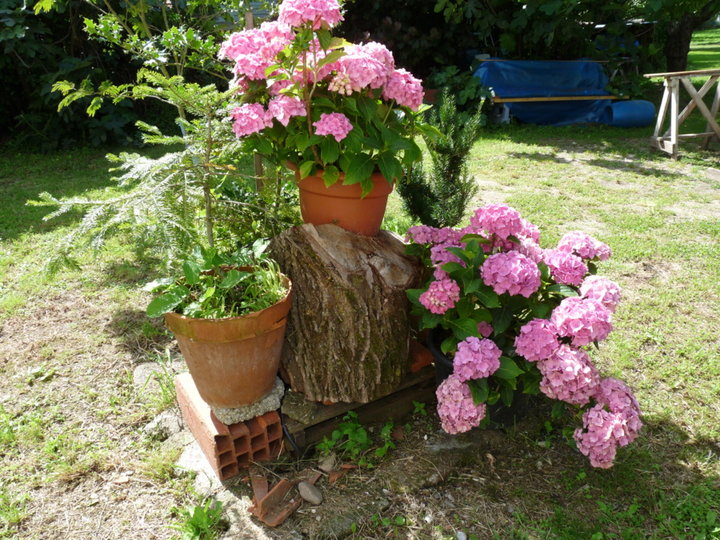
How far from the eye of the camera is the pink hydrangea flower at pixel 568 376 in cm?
178

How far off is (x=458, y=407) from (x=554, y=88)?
803 centimetres

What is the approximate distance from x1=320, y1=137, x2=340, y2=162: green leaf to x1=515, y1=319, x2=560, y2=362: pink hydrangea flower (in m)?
0.95

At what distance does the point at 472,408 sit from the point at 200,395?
1.04 m

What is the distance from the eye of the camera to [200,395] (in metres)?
2.02

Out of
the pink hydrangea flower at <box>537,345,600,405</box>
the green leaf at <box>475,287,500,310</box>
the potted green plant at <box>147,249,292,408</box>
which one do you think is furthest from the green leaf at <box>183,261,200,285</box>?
the pink hydrangea flower at <box>537,345,600,405</box>

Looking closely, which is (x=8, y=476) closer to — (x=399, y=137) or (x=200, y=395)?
(x=200, y=395)

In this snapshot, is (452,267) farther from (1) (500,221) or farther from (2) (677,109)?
(2) (677,109)

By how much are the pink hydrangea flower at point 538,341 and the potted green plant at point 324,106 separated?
0.77m

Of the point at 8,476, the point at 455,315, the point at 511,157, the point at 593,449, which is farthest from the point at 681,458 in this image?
the point at 511,157

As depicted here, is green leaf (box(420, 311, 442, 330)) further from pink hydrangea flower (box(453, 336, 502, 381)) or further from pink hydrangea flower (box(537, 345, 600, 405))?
pink hydrangea flower (box(537, 345, 600, 405))

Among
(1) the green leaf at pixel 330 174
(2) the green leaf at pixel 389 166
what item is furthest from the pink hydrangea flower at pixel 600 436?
(1) the green leaf at pixel 330 174

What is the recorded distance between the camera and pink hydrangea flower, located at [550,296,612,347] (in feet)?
5.87

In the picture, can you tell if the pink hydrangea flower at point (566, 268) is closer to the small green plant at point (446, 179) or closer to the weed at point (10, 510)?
the small green plant at point (446, 179)

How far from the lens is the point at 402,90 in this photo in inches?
79.4
